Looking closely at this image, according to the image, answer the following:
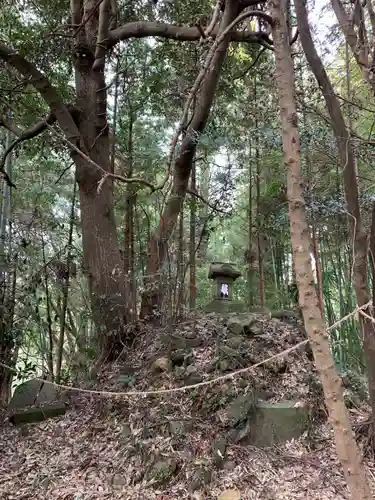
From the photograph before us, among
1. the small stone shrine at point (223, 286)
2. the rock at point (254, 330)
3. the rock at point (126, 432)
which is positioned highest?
the small stone shrine at point (223, 286)

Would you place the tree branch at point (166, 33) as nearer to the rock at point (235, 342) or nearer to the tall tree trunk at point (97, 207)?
the tall tree trunk at point (97, 207)

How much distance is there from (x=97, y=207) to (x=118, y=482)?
247cm

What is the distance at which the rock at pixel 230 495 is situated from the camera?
2.38 metres

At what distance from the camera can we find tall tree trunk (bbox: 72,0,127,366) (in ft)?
12.9

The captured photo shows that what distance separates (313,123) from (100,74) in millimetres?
2270

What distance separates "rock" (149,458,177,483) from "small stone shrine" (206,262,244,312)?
2.11m

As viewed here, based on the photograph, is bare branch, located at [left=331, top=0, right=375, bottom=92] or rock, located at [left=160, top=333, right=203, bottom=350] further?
rock, located at [left=160, top=333, right=203, bottom=350]

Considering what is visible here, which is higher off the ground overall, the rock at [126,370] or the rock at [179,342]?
the rock at [179,342]

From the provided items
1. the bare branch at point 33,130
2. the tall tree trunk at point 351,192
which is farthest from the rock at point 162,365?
the bare branch at point 33,130

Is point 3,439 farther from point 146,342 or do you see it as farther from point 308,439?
point 308,439

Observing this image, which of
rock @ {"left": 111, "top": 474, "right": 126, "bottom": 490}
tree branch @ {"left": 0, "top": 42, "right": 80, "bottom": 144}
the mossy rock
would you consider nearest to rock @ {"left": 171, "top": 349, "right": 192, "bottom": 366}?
rock @ {"left": 111, "top": 474, "right": 126, "bottom": 490}

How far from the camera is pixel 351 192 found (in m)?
2.43

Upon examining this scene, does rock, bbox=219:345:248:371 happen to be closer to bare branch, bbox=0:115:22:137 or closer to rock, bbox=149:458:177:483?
rock, bbox=149:458:177:483

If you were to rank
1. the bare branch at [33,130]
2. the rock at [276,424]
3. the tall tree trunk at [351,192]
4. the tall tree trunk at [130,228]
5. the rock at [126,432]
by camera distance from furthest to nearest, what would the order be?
the tall tree trunk at [130,228] < the bare branch at [33,130] < the rock at [126,432] < the rock at [276,424] < the tall tree trunk at [351,192]
